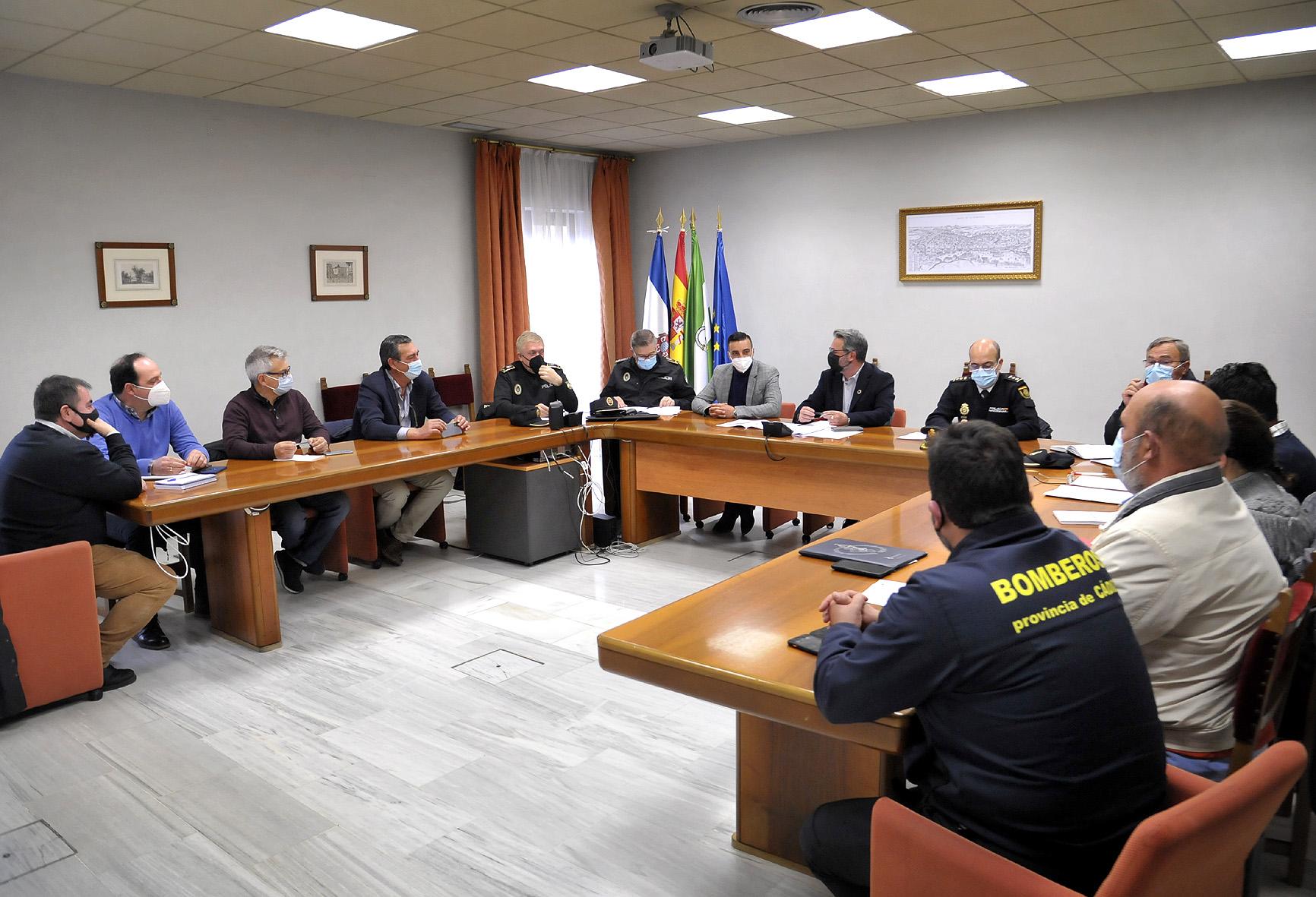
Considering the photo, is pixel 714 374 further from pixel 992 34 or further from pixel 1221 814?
pixel 1221 814

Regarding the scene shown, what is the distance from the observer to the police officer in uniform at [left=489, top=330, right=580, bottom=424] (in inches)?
218

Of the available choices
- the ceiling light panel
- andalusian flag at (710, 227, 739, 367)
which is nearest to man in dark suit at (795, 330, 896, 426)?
andalusian flag at (710, 227, 739, 367)

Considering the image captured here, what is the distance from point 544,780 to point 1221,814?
200 centimetres

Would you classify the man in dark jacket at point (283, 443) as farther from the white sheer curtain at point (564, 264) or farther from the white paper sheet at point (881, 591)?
the white sheer curtain at point (564, 264)

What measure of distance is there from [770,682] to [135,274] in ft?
16.8

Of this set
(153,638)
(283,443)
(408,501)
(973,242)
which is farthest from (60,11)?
(973,242)

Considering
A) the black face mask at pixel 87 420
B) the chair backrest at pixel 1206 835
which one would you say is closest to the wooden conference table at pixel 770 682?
the chair backrest at pixel 1206 835

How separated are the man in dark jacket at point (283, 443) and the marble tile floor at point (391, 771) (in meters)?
0.38

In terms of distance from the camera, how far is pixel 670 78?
5398 millimetres

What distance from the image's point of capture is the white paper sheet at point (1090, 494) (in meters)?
3.24

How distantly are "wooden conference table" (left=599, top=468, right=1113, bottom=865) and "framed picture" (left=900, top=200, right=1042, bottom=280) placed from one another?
4.47 metres

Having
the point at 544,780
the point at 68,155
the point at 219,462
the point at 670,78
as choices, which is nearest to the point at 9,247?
the point at 68,155

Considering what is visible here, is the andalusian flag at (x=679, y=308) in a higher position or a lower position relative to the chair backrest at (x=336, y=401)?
higher

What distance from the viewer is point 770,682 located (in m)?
1.83
